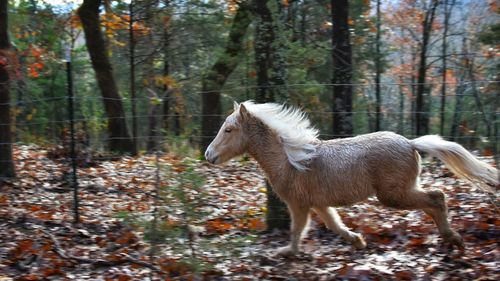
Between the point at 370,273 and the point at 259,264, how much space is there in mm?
1324

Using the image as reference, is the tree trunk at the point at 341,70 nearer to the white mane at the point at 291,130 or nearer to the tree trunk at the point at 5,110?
the white mane at the point at 291,130

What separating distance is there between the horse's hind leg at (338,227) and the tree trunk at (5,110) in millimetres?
6175

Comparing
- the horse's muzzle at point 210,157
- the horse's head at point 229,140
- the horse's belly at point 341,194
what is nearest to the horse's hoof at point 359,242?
the horse's belly at point 341,194

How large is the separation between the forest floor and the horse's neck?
2.60 feet

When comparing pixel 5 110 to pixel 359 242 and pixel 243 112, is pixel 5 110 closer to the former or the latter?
pixel 243 112

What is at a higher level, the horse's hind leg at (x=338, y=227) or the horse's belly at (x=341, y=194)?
the horse's belly at (x=341, y=194)

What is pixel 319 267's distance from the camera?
630 centimetres

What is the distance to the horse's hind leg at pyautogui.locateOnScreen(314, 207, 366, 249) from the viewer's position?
675 cm

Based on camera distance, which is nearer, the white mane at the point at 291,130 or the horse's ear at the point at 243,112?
the white mane at the point at 291,130

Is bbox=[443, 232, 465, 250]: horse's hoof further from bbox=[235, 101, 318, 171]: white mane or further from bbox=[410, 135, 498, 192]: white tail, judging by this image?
bbox=[235, 101, 318, 171]: white mane

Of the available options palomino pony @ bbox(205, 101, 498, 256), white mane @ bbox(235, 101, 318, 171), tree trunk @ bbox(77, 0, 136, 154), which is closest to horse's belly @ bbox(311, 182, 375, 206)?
palomino pony @ bbox(205, 101, 498, 256)

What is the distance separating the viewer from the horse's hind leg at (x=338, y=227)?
6.75 metres

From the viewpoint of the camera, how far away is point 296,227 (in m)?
6.71

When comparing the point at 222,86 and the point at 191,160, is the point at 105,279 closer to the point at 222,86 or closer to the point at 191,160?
the point at 191,160
